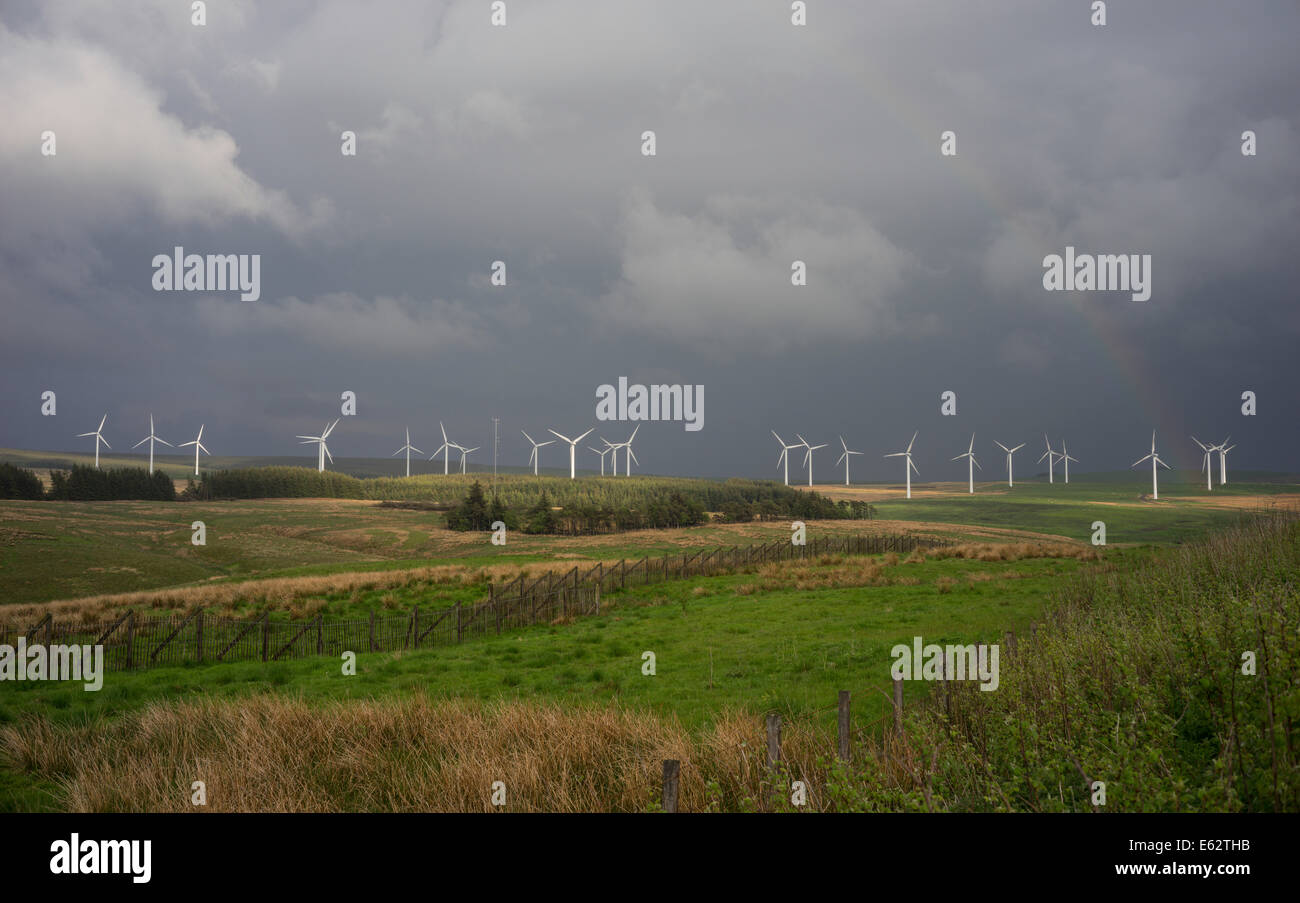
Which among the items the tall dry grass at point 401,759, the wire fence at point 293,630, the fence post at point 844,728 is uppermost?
the fence post at point 844,728

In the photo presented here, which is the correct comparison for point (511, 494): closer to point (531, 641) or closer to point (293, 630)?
point (293, 630)

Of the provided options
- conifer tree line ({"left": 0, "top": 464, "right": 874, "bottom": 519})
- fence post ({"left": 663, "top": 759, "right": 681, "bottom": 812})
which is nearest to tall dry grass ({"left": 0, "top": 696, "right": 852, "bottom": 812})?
fence post ({"left": 663, "top": 759, "right": 681, "bottom": 812})

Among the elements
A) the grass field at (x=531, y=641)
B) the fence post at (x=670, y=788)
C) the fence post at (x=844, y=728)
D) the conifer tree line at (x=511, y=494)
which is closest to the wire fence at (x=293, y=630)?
the grass field at (x=531, y=641)

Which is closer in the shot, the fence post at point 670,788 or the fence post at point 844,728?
the fence post at point 670,788

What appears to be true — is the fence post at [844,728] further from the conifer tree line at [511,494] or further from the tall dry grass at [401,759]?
the conifer tree line at [511,494]

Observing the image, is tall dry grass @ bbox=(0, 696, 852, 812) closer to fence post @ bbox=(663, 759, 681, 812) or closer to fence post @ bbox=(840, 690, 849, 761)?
fence post @ bbox=(840, 690, 849, 761)

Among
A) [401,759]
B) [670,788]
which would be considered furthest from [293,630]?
[670,788]

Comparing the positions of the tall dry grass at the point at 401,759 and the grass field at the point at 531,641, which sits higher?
the tall dry grass at the point at 401,759

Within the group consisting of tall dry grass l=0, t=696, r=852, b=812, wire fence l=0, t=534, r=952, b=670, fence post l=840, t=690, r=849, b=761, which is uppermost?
fence post l=840, t=690, r=849, b=761

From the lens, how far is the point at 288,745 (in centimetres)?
909

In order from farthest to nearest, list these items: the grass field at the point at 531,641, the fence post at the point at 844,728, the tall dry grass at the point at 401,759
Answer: the grass field at the point at 531,641, the tall dry grass at the point at 401,759, the fence post at the point at 844,728

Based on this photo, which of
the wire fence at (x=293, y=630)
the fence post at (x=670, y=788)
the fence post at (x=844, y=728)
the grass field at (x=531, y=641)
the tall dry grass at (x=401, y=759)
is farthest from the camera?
the wire fence at (x=293, y=630)
